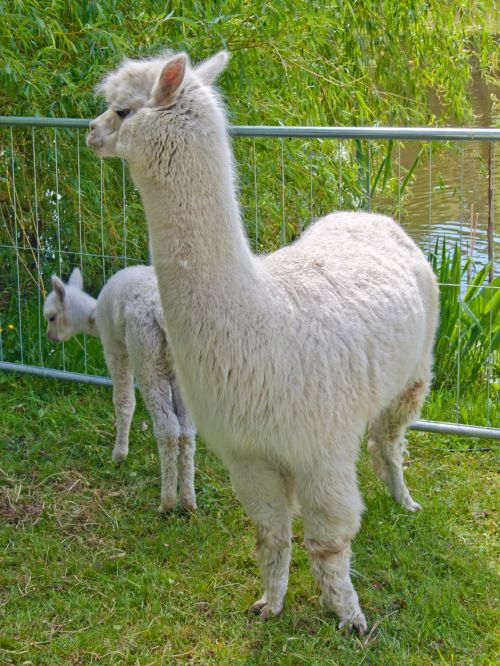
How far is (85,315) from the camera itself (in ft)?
16.0

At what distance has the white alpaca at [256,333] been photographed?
283 centimetres

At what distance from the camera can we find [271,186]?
18.6 ft

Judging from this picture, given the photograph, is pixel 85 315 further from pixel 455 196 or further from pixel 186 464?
pixel 455 196

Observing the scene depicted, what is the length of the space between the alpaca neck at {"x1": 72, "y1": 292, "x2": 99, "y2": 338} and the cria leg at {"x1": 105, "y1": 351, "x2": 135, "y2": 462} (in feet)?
1.34

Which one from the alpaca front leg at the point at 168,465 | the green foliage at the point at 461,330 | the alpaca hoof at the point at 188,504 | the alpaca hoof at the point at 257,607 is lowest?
the alpaca hoof at the point at 257,607

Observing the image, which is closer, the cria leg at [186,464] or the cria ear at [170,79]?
the cria ear at [170,79]

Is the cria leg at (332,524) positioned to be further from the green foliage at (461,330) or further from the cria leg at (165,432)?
the green foliage at (461,330)

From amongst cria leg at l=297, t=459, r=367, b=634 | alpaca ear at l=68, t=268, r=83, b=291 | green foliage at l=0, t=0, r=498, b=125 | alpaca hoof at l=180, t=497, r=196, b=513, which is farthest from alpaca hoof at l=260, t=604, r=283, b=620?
green foliage at l=0, t=0, r=498, b=125

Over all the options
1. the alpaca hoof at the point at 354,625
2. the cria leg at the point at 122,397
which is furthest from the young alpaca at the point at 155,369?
the alpaca hoof at the point at 354,625

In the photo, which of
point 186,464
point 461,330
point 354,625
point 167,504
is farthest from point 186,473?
point 461,330

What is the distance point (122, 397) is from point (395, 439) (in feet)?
4.54

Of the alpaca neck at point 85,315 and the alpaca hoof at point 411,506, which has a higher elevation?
the alpaca neck at point 85,315

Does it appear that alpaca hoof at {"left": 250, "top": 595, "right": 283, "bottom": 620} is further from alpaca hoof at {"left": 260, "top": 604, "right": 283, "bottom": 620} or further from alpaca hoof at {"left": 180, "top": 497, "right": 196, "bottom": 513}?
alpaca hoof at {"left": 180, "top": 497, "right": 196, "bottom": 513}

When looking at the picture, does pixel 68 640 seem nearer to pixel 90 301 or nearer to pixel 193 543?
pixel 193 543
